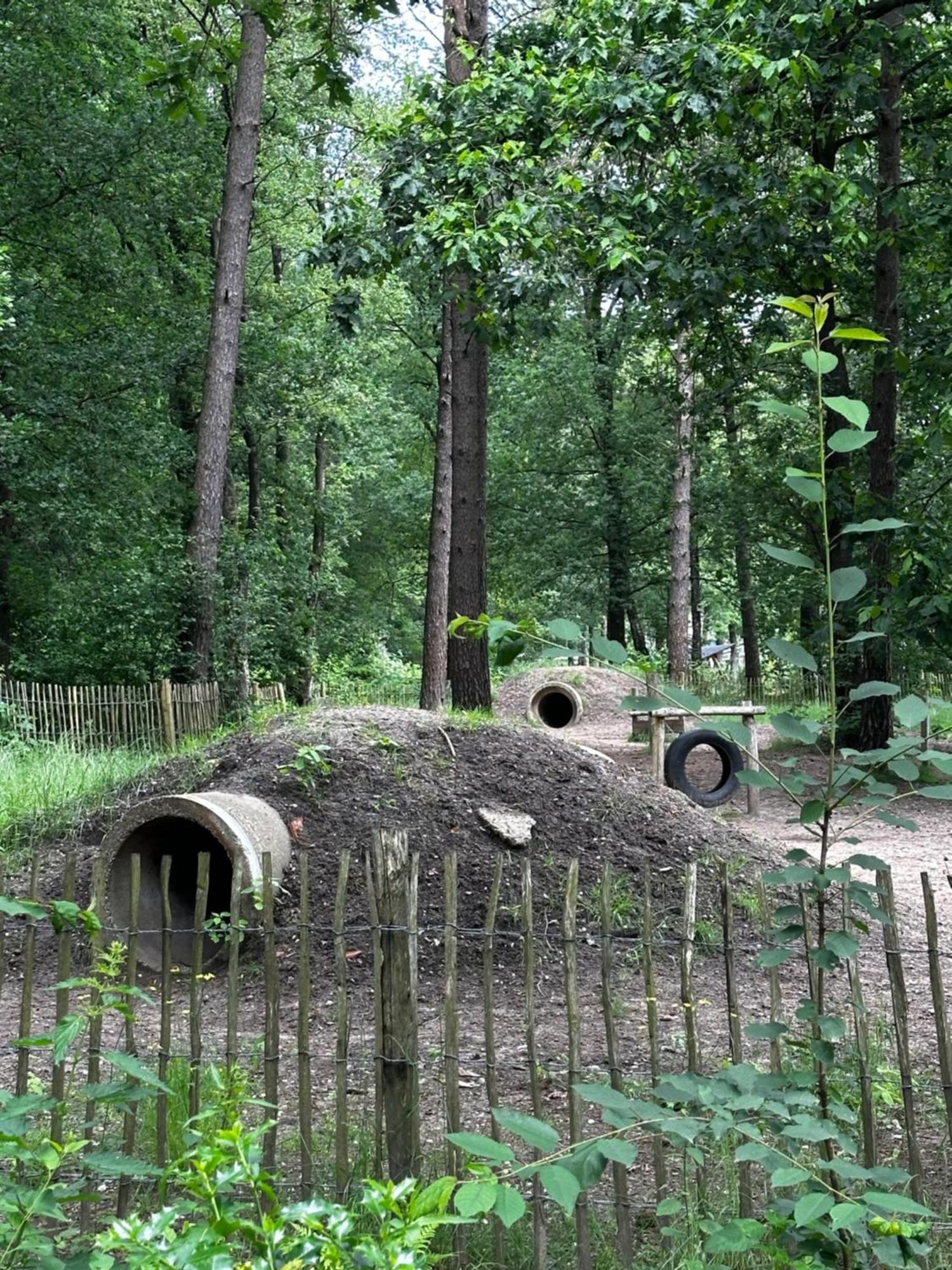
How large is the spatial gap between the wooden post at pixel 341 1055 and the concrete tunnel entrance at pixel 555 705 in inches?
679

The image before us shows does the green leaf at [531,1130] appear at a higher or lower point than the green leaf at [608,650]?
lower

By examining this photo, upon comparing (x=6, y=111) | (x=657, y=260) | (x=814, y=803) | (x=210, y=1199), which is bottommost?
(x=210, y=1199)

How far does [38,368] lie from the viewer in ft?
62.5

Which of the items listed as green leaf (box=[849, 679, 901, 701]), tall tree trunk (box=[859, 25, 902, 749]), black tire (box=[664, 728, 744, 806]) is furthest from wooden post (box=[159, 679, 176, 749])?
green leaf (box=[849, 679, 901, 701])

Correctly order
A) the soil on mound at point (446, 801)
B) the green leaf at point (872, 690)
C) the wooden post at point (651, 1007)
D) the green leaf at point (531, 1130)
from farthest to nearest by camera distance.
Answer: the soil on mound at point (446, 801) → the wooden post at point (651, 1007) → the green leaf at point (872, 690) → the green leaf at point (531, 1130)

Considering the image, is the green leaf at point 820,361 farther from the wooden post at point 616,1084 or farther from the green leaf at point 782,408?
the wooden post at point 616,1084

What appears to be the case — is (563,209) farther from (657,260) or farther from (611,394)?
(611,394)

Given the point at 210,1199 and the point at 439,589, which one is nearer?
the point at 210,1199

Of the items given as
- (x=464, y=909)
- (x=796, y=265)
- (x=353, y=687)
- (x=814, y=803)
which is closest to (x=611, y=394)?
(x=353, y=687)

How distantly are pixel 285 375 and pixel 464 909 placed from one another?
54.8ft

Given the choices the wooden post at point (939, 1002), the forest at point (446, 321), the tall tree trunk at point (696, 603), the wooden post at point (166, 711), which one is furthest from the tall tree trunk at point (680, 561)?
the wooden post at point (939, 1002)

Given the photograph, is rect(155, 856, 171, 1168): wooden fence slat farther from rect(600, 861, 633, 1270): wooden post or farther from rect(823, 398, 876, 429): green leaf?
rect(823, 398, 876, 429): green leaf

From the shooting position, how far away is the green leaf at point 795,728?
212 cm

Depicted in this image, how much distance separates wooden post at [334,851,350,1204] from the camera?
130 inches
